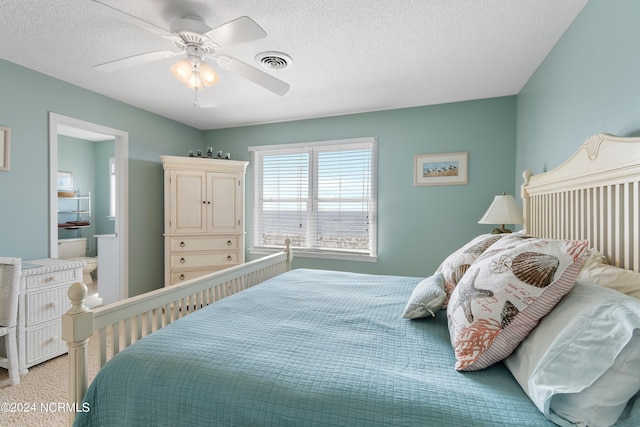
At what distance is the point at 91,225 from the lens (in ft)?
17.4

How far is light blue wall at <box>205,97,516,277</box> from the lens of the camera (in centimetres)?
312

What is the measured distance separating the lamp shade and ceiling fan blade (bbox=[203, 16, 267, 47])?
7.29 feet

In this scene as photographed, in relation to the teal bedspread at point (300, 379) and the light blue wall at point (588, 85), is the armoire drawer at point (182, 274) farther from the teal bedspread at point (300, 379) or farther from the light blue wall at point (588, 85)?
the light blue wall at point (588, 85)

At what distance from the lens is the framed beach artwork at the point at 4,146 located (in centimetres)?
234

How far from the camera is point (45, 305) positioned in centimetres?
231

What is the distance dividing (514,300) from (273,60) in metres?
2.19

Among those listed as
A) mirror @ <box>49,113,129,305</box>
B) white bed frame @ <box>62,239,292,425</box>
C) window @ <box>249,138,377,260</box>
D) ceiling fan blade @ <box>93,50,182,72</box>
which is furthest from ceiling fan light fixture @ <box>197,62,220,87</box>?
mirror @ <box>49,113,129,305</box>

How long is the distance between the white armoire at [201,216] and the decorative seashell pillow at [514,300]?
3057mm

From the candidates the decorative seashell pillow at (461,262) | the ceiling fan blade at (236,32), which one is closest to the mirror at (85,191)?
the ceiling fan blade at (236,32)

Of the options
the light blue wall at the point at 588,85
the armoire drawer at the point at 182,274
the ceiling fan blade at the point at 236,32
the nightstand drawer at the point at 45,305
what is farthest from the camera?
the armoire drawer at the point at 182,274

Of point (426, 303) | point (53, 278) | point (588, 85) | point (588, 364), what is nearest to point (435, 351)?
point (426, 303)

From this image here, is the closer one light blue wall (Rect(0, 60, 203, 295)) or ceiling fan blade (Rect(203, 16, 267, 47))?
ceiling fan blade (Rect(203, 16, 267, 47))

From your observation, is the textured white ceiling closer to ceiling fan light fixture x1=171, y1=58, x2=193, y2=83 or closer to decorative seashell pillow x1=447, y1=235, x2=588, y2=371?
ceiling fan light fixture x1=171, y1=58, x2=193, y2=83

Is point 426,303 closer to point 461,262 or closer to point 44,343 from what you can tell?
point 461,262
